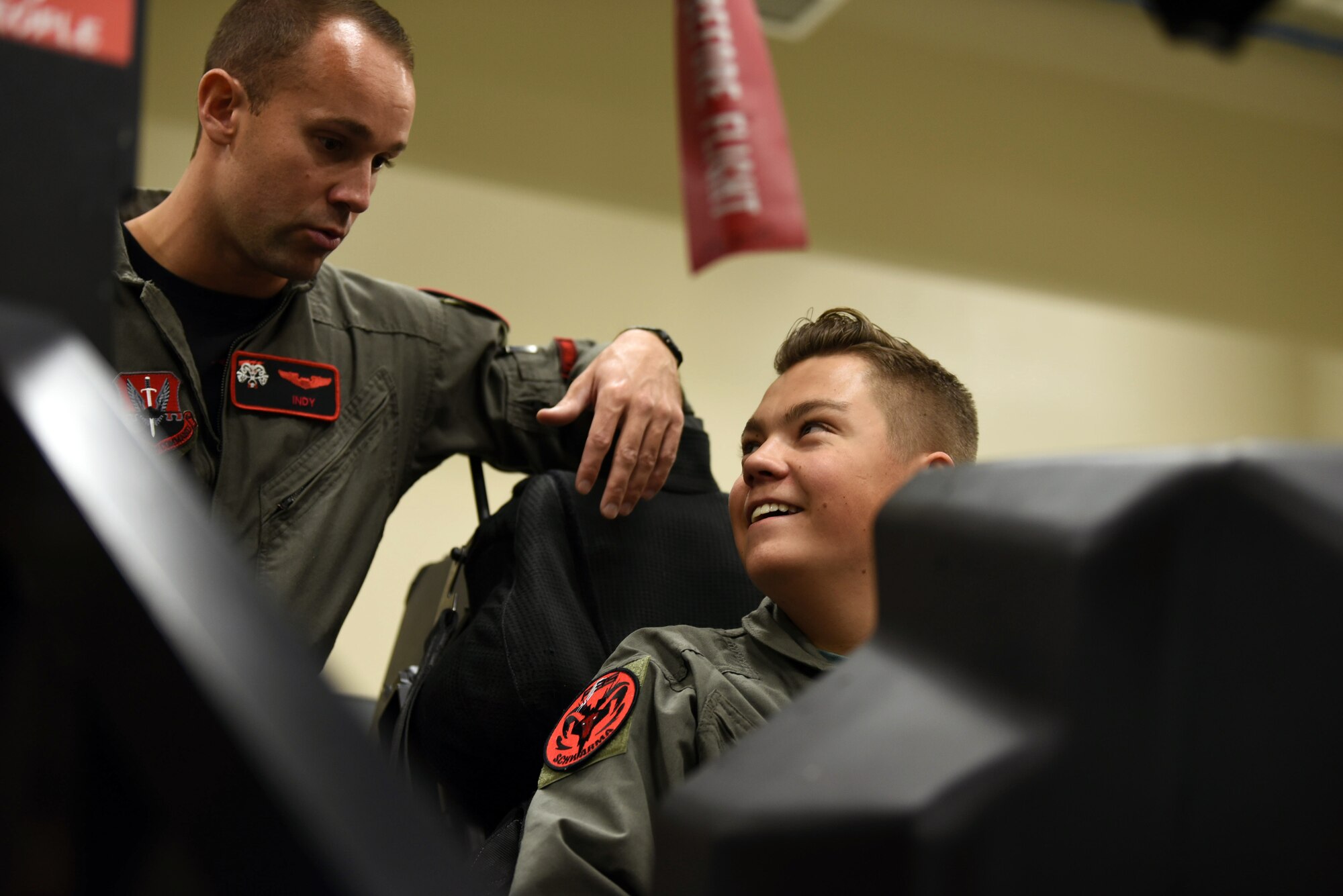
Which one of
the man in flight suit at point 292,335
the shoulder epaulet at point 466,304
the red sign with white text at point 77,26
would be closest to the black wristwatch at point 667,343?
the man in flight suit at point 292,335

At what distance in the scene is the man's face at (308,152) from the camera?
140 centimetres

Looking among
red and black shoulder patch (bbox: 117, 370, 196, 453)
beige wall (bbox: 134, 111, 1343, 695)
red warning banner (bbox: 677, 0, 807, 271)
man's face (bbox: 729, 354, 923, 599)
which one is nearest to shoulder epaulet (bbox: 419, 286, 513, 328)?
red and black shoulder patch (bbox: 117, 370, 196, 453)

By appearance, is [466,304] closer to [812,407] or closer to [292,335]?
[292,335]

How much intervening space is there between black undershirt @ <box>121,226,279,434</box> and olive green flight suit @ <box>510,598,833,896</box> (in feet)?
2.03

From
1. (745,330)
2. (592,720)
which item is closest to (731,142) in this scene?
(592,720)

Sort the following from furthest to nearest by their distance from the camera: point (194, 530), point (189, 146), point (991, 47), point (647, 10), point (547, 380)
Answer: point (991, 47) < point (647, 10) < point (189, 146) < point (547, 380) < point (194, 530)

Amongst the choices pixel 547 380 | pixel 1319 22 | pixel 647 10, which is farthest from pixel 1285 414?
pixel 547 380

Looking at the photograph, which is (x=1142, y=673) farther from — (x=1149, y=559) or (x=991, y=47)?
(x=991, y=47)

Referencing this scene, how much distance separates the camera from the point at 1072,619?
0.33m

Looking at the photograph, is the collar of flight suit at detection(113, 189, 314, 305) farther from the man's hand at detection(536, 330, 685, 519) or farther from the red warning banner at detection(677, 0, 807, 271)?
the red warning banner at detection(677, 0, 807, 271)

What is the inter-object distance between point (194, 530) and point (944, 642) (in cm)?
23

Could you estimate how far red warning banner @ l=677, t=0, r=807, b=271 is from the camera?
A: 57 centimetres

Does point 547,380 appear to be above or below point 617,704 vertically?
above

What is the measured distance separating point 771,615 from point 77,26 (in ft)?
2.86
